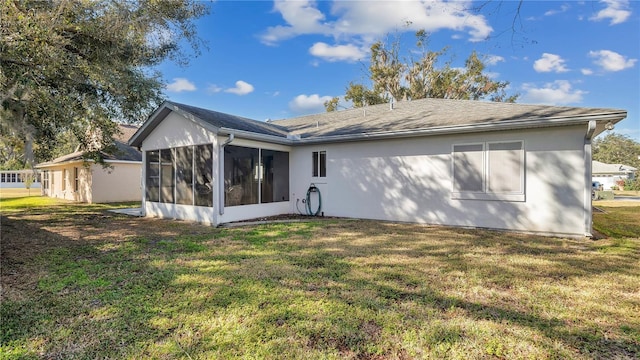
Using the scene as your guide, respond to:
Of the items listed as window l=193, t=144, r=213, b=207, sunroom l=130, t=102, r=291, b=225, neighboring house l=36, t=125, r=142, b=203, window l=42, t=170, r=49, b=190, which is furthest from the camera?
window l=42, t=170, r=49, b=190

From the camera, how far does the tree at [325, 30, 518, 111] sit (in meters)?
24.2

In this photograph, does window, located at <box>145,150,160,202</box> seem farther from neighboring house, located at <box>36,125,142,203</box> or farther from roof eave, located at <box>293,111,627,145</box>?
neighboring house, located at <box>36,125,142,203</box>

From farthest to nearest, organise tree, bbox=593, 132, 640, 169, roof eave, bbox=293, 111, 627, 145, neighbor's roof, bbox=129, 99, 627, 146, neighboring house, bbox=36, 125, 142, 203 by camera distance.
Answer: tree, bbox=593, 132, 640, 169, neighboring house, bbox=36, 125, 142, 203, neighbor's roof, bbox=129, 99, 627, 146, roof eave, bbox=293, 111, 627, 145

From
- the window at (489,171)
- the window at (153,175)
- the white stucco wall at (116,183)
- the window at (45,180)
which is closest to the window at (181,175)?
the window at (153,175)

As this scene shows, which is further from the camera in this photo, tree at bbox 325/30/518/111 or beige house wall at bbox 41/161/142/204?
tree at bbox 325/30/518/111

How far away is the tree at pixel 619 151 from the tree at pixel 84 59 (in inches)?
2381

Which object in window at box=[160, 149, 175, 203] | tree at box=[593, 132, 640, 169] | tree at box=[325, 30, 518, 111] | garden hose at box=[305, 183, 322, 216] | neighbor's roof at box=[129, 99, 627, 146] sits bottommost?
garden hose at box=[305, 183, 322, 216]

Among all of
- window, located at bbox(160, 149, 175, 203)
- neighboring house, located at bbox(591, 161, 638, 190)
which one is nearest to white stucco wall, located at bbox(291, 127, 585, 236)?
window, located at bbox(160, 149, 175, 203)

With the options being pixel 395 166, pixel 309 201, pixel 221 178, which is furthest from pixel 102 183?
pixel 395 166

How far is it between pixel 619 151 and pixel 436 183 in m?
57.9

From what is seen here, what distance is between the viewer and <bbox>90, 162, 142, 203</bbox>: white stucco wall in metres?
17.1

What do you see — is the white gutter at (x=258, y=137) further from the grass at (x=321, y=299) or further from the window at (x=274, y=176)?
the grass at (x=321, y=299)

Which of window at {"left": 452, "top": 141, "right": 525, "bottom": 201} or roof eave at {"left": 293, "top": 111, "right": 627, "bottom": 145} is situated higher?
roof eave at {"left": 293, "top": 111, "right": 627, "bottom": 145}

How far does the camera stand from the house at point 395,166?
23.4 ft
